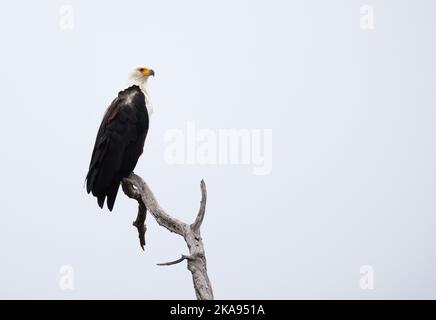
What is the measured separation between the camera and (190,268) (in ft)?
18.7

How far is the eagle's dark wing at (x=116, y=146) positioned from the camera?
7.57 m

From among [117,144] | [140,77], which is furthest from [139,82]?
[117,144]

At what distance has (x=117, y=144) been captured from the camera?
7.73 meters

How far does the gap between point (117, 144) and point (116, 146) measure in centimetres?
4

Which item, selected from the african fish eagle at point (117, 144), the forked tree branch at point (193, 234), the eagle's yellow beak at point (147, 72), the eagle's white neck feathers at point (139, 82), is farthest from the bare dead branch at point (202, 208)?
the eagle's yellow beak at point (147, 72)

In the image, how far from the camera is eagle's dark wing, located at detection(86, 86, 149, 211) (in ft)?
24.8

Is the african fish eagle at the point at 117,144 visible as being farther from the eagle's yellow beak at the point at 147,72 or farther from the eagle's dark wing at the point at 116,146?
the eagle's yellow beak at the point at 147,72

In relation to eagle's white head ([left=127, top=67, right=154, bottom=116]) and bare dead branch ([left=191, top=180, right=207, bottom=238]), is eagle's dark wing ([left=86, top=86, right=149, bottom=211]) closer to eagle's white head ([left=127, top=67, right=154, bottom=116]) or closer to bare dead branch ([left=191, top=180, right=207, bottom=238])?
eagle's white head ([left=127, top=67, right=154, bottom=116])

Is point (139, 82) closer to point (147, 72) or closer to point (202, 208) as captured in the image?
point (147, 72)

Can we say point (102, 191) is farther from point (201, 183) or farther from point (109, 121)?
point (201, 183)

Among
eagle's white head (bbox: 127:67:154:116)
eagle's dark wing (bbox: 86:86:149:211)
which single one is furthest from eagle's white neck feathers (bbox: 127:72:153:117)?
eagle's dark wing (bbox: 86:86:149:211)

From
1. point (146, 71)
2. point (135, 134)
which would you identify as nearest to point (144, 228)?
point (135, 134)
